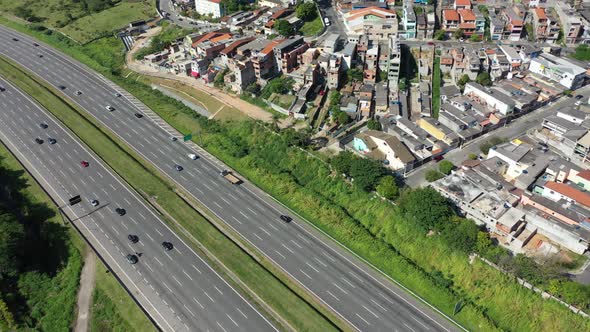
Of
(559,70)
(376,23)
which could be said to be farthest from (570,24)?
(376,23)

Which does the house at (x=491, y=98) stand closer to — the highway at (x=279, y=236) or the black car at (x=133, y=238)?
the highway at (x=279, y=236)

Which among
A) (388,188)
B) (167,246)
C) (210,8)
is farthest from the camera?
(210,8)

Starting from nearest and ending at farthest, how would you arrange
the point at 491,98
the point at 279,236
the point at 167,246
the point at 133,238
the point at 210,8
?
the point at 167,246, the point at 133,238, the point at 279,236, the point at 491,98, the point at 210,8

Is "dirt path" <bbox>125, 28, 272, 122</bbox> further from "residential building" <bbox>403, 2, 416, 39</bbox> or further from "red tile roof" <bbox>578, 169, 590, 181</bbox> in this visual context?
"red tile roof" <bbox>578, 169, 590, 181</bbox>

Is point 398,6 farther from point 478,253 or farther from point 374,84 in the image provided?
point 478,253

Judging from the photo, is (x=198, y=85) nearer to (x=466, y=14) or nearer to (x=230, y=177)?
(x=230, y=177)

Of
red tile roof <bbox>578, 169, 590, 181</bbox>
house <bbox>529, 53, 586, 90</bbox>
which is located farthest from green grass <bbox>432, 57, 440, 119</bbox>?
red tile roof <bbox>578, 169, 590, 181</bbox>
